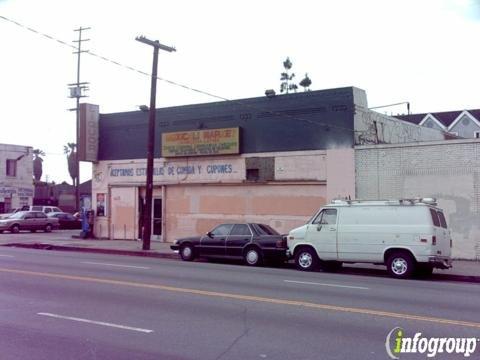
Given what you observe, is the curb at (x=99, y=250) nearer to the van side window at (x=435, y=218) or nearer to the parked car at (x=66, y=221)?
the van side window at (x=435, y=218)

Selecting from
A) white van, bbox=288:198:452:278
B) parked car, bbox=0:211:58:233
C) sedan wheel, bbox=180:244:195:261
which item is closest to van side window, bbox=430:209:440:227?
white van, bbox=288:198:452:278

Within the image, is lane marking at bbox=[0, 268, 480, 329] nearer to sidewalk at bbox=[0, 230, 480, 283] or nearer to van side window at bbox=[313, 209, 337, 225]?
van side window at bbox=[313, 209, 337, 225]

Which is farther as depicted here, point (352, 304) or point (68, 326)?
point (352, 304)

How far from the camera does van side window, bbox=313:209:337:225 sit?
55.2ft

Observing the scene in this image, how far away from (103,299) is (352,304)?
14.3 ft

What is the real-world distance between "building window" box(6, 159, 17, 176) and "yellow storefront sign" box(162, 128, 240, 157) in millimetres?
29764

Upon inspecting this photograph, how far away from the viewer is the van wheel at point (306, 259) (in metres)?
17.0

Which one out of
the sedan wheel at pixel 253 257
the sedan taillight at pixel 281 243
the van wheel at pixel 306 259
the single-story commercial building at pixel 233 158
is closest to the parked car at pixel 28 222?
the single-story commercial building at pixel 233 158

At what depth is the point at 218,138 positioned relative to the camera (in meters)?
24.8

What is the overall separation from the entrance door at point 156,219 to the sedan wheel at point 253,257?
365 inches

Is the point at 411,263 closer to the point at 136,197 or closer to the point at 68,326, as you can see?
the point at 68,326

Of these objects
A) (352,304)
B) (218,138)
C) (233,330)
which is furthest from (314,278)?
(218,138)

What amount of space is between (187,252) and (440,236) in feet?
26.9

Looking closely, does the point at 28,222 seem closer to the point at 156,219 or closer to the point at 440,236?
the point at 156,219
